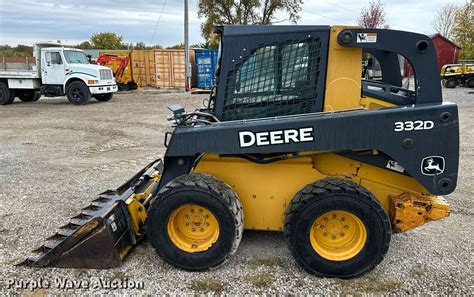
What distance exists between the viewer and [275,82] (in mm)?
3398

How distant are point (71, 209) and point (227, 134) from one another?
2.83 meters

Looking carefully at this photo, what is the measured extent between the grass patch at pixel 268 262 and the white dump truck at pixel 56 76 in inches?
562

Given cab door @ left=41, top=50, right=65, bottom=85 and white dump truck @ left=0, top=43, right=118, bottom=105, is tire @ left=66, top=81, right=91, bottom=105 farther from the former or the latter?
cab door @ left=41, top=50, right=65, bottom=85

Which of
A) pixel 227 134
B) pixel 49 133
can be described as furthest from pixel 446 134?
pixel 49 133

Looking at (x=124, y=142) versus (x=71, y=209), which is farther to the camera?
(x=124, y=142)

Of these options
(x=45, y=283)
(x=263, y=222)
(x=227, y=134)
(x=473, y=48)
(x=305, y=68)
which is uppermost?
(x=473, y=48)

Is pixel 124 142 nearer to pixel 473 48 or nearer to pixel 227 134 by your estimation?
pixel 227 134

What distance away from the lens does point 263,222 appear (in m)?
3.70

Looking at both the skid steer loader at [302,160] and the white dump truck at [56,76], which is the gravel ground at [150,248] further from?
the white dump truck at [56,76]

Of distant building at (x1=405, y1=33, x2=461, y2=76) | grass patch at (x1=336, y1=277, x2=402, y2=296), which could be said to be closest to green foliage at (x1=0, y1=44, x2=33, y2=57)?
grass patch at (x1=336, y1=277, x2=402, y2=296)

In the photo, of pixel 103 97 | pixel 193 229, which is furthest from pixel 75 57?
pixel 193 229

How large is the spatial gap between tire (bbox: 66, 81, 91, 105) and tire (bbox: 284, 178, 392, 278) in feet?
48.1

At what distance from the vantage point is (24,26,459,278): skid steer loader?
10.3 feet

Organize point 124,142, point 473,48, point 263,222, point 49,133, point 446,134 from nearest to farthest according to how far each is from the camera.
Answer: point 446,134 → point 263,222 → point 124,142 → point 49,133 → point 473,48
